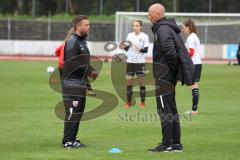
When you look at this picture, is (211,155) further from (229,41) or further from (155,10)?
(229,41)

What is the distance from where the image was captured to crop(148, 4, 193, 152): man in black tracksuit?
10.7 metres

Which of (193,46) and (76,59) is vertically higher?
(76,59)

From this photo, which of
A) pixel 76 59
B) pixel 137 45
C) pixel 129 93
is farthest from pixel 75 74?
pixel 137 45

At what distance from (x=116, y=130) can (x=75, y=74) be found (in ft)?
7.53

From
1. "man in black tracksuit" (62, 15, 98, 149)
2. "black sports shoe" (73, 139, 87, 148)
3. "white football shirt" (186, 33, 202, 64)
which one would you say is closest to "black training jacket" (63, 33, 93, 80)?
"man in black tracksuit" (62, 15, 98, 149)

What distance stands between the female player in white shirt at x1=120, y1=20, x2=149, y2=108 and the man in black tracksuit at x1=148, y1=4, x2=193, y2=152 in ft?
21.8

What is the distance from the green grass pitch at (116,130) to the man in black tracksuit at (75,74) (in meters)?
0.34

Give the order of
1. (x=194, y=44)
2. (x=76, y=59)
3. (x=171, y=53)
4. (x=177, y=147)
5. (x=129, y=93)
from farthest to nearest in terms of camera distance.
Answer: (x=129, y=93) → (x=194, y=44) → (x=76, y=59) → (x=177, y=147) → (x=171, y=53)

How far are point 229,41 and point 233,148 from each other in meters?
33.6

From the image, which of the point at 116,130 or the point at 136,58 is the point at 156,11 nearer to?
the point at 116,130

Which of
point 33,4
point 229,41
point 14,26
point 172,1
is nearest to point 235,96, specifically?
point 229,41

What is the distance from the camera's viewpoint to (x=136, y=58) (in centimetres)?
1806

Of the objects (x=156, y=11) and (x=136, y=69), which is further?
(x=136, y=69)

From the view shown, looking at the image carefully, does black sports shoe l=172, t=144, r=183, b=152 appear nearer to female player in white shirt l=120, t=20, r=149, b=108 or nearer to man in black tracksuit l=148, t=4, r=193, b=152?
man in black tracksuit l=148, t=4, r=193, b=152
